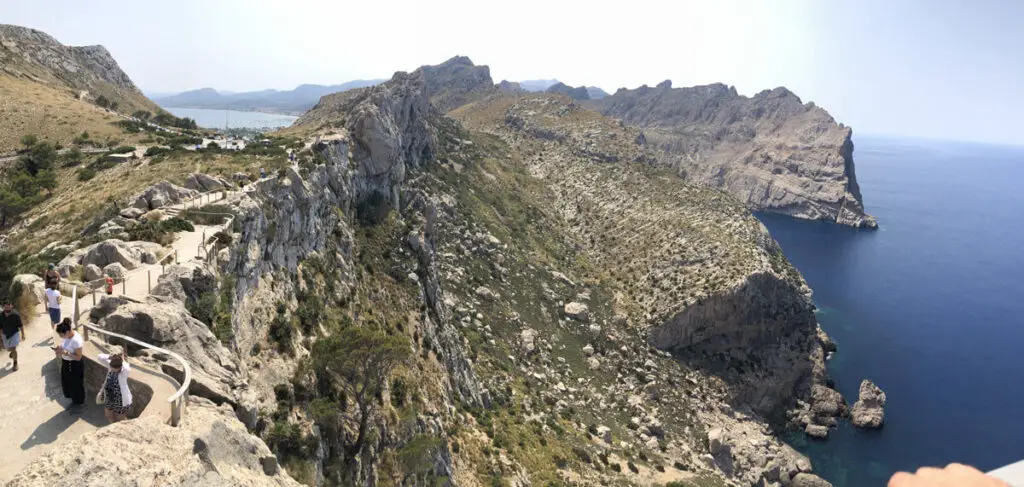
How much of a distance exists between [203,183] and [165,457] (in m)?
31.2

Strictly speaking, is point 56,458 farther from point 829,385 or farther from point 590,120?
point 590,120

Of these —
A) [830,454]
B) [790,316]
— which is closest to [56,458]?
[830,454]

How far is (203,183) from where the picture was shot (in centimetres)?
3728

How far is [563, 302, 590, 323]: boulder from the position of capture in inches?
3142

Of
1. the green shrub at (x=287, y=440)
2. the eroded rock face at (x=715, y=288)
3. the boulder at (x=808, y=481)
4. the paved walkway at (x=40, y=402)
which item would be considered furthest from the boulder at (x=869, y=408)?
the paved walkway at (x=40, y=402)

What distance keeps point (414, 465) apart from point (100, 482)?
22376 millimetres

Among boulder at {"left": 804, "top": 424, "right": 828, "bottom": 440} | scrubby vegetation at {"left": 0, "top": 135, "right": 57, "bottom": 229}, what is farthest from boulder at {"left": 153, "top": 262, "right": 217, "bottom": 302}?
boulder at {"left": 804, "top": 424, "right": 828, "bottom": 440}

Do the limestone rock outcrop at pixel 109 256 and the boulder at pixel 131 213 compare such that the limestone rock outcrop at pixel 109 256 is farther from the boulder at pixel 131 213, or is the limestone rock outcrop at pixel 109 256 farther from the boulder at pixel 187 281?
the boulder at pixel 131 213

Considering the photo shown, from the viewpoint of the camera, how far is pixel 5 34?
3979 inches

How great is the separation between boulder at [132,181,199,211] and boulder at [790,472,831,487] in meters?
71.5

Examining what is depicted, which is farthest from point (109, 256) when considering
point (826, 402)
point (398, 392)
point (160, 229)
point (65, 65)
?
point (65, 65)

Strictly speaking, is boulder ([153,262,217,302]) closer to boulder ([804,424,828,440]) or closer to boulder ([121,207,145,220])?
boulder ([121,207,145,220])

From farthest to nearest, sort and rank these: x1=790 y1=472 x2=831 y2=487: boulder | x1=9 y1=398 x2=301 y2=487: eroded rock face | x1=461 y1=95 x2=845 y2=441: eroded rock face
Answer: x1=461 y1=95 x2=845 y2=441: eroded rock face, x1=790 y1=472 x2=831 y2=487: boulder, x1=9 y1=398 x2=301 y2=487: eroded rock face

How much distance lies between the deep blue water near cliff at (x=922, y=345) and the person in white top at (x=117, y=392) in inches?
3135
